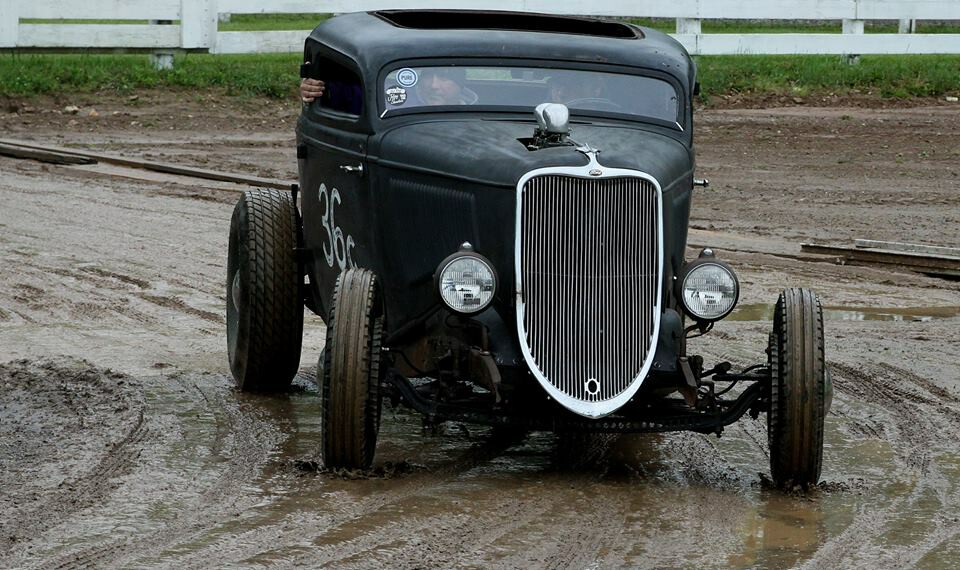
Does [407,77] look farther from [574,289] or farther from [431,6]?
[431,6]

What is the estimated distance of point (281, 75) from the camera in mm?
22375

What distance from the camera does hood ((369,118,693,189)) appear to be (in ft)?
21.3

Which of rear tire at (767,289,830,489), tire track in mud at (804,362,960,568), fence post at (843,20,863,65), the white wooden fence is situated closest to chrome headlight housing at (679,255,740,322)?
rear tire at (767,289,830,489)

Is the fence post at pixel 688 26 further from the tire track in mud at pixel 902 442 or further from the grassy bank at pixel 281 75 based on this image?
the tire track in mud at pixel 902 442

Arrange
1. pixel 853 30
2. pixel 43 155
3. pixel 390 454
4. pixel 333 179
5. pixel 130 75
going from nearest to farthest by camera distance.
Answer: pixel 390 454 < pixel 333 179 < pixel 43 155 < pixel 130 75 < pixel 853 30

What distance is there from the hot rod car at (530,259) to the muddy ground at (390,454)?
358 millimetres

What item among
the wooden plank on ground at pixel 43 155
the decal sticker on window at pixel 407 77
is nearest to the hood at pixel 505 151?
the decal sticker on window at pixel 407 77

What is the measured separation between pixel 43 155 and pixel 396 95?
1073 cm

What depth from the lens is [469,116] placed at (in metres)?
7.30

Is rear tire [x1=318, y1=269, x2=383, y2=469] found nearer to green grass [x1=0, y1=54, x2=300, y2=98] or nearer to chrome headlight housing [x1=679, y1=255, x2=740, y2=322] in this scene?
chrome headlight housing [x1=679, y1=255, x2=740, y2=322]

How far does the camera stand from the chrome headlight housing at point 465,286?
630 cm

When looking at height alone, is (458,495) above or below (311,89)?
below

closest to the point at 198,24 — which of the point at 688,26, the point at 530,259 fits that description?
the point at 688,26

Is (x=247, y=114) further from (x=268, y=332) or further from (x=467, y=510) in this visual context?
(x=467, y=510)
